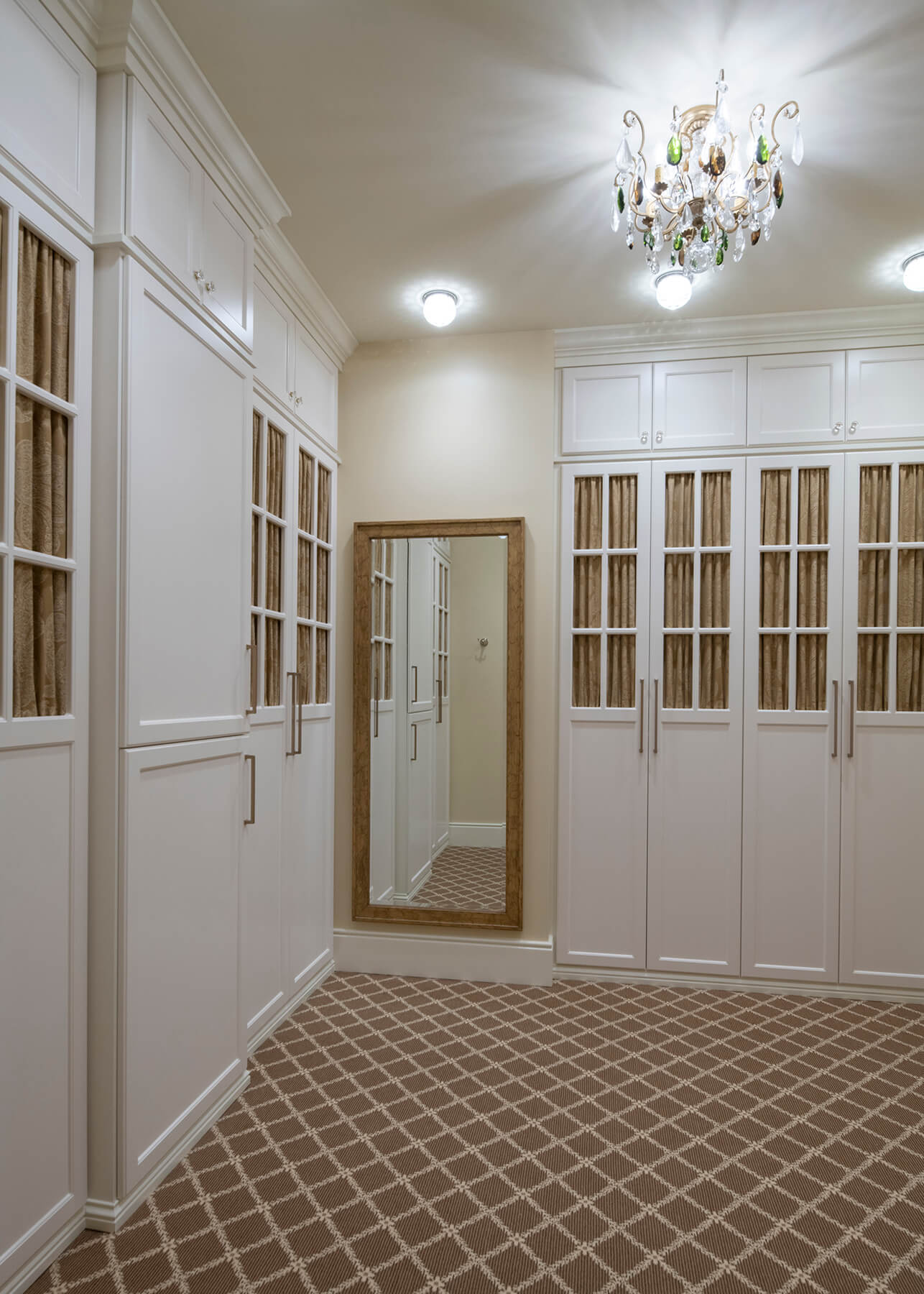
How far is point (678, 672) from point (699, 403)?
117 centimetres

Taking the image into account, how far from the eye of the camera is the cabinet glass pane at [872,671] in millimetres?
3473

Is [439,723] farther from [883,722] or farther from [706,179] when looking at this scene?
[706,179]

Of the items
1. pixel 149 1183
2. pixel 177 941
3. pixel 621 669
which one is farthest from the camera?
pixel 621 669

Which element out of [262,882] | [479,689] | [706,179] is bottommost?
[262,882]

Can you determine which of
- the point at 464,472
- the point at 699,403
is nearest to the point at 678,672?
the point at 699,403

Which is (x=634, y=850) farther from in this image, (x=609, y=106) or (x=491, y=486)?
(x=609, y=106)

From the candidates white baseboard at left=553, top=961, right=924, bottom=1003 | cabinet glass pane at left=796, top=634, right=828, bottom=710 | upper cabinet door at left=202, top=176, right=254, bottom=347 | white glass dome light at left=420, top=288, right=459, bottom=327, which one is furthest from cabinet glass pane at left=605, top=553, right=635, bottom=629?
upper cabinet door at left=202, top=176, right=254, bottom=347

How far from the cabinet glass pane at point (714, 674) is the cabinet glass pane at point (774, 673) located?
0.14 meters

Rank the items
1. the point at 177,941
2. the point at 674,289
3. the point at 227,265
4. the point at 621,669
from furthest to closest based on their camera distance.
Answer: the point at 621,669
the point at 674,289
the point at 227,265
the point at 177,941

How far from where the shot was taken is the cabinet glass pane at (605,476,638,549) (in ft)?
12.0

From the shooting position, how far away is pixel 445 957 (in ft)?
11.9

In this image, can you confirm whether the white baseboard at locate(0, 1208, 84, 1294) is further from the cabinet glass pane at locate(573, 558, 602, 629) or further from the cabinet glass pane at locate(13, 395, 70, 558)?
the cabinet glass pane at locate(573, 558, 602, 629)

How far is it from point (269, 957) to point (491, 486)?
2116mm

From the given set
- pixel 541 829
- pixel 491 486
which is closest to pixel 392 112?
pixel 491 486
